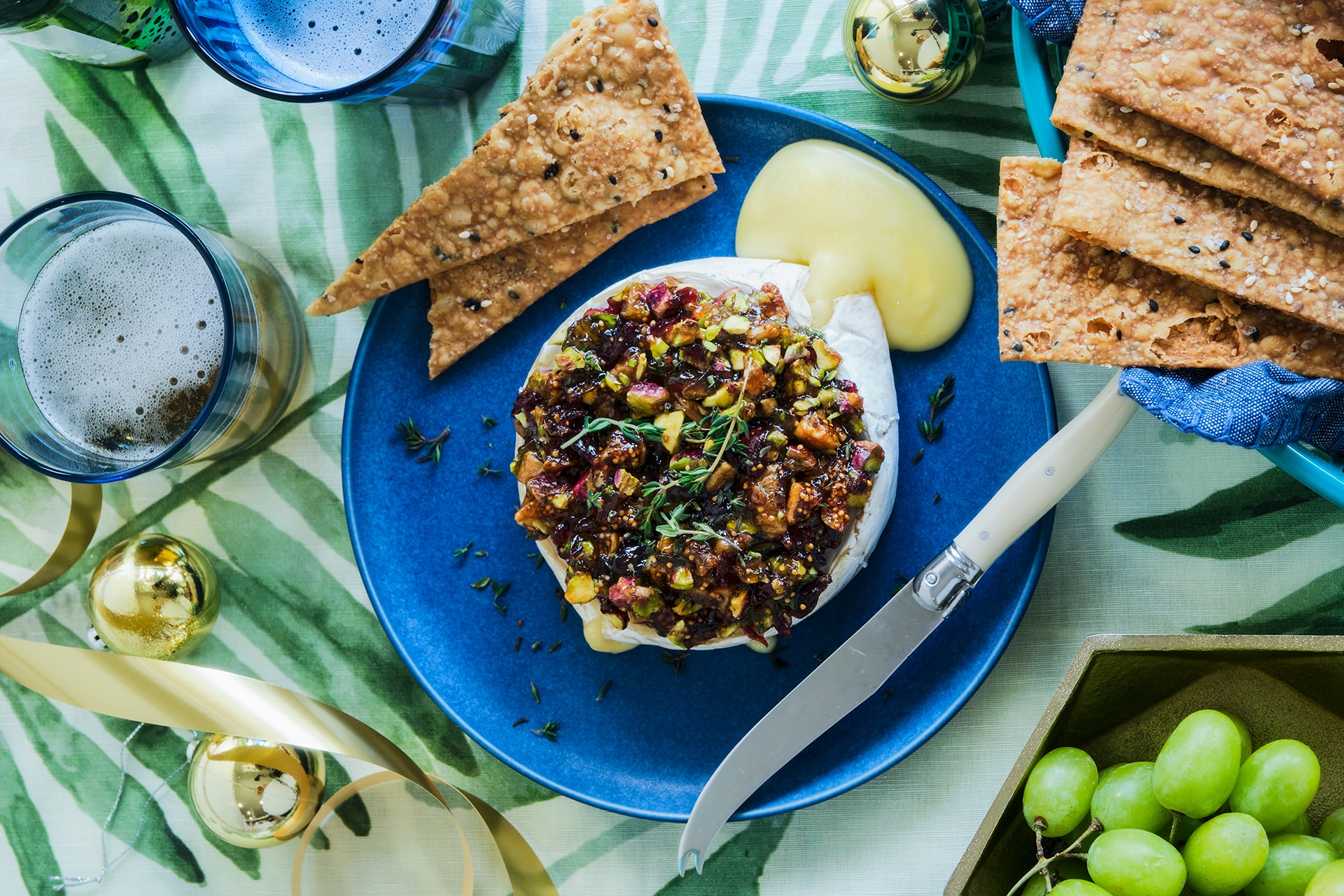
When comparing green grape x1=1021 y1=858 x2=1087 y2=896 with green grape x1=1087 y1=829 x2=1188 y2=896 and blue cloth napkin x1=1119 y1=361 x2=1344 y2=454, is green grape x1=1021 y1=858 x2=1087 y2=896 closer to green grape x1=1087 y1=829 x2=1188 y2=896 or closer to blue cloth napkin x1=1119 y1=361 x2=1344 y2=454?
green grape x1=1087 y1=829 x2=1188 y2=896

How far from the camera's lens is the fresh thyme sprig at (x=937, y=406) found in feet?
7.01

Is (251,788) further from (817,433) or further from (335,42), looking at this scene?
(335,42)

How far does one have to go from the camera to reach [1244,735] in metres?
1.83

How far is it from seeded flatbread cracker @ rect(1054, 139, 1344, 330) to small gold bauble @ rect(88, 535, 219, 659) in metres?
2.04

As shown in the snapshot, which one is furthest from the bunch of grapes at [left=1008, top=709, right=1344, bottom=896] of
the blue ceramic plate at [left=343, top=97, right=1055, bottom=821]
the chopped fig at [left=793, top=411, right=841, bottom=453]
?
the chopped fig at [left=793, top=411, right=841, bottom=453]

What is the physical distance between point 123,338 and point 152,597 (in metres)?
0.60

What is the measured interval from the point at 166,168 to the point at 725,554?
168 cm

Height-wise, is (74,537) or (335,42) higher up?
(335,42)

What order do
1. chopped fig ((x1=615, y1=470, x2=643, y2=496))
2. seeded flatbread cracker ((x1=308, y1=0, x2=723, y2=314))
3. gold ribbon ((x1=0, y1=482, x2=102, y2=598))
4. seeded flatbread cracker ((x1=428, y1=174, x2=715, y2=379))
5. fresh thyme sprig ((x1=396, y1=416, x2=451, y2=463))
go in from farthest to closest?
gold ribbon ((x1=0, y1=482, x2=102, y2=598)) < fresh thyme sprig ((x1=396, y1=416, x2=451, y2=463)) < seeded flatbread cracker ((x1=428, y1=174, x2=715, y2=379)) < seeded flatbread cracker ((x1=308, y1=0, x2=723, y2=314)) < chopped fig ((x1=615, y1=470, x2=643, y2=496))

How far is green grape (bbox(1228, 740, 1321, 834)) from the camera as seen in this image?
1666 mm

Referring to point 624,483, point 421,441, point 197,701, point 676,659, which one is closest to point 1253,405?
point 624,483

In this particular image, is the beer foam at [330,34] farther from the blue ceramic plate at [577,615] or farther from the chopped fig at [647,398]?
the chopped fig at [647,398]

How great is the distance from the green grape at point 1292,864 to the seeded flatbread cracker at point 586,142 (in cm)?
164

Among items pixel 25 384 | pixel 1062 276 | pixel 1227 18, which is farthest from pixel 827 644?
pixel 25 384
